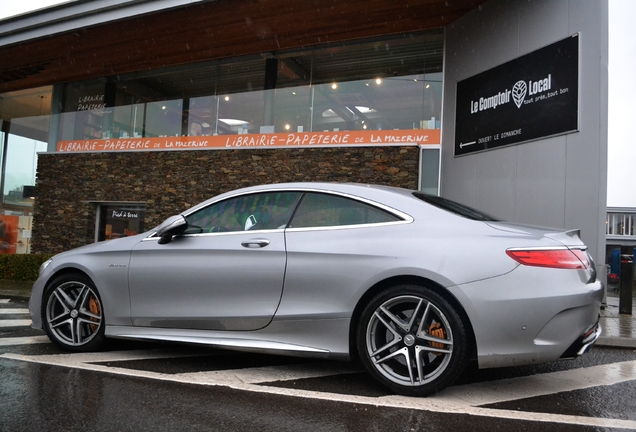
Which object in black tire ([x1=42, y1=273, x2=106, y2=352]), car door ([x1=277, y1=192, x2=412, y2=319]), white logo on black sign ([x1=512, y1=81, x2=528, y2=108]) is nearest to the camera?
car door ([x1=277, y1=192, x2=412, y2=319])

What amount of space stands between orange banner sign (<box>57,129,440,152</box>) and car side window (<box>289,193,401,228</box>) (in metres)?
8.20

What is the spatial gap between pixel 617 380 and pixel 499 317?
1.53 meters

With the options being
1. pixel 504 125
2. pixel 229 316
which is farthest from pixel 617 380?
pixel 504 125

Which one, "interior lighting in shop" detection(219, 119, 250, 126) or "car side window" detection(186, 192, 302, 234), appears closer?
"car side window" detection(186, 192, 302, 234)

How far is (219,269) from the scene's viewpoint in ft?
13.6

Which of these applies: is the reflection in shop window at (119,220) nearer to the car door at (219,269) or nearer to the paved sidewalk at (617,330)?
the car door at (219,269)

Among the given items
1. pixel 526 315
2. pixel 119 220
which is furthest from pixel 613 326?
pixel 119 220

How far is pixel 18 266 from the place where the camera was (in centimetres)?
1307

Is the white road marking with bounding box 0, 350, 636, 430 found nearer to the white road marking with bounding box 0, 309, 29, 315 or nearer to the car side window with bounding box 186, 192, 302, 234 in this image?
the car side window with bounding box 186, 192, 302, 234

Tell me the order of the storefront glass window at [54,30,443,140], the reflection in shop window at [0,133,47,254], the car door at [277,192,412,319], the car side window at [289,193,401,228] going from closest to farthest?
the car door at [277,192,412,319] → the car side window at [289,193,401,228] → the storefront glass window at [54,30,443,140] → the reflection in shop window at [0,133,47,254]

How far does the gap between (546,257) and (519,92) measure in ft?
25.2

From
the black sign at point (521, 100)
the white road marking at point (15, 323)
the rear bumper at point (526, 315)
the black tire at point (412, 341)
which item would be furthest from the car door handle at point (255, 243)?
the black sign at point (521, 100)

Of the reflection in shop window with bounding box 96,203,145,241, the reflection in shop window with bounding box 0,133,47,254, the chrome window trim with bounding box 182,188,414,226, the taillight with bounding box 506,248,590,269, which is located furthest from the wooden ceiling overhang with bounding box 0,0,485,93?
the taillight with bounding box 506,248,590,269

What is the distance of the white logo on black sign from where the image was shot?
10117mm
